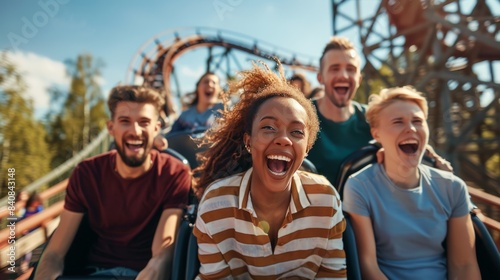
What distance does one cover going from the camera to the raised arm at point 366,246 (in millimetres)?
1072

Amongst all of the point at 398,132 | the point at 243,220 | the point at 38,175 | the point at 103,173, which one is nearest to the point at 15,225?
the point at 103,173

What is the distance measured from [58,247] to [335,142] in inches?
57.1

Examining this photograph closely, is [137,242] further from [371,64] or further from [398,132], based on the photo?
[371,64]

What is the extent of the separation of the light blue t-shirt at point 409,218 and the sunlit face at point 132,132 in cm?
92

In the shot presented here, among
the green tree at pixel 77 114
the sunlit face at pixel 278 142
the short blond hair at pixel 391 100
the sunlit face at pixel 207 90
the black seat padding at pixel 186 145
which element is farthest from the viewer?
the green tree at pixel 77 114

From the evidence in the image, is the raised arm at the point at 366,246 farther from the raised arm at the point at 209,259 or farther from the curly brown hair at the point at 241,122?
the raised arm at the point at 209,259

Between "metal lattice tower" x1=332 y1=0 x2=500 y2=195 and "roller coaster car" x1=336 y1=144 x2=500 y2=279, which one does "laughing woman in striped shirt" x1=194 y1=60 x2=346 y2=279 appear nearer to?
"roller coaster car" x1=336 y1=144 x2=500 y2=279

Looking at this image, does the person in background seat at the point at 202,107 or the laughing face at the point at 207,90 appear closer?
the person in background seat at the point at 202,107

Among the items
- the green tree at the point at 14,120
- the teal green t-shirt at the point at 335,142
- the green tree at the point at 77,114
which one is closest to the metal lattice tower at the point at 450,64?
the teal green t-shirt at the point at 335,142

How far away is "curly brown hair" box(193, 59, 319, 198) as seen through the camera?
1.06 m

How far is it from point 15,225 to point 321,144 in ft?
5.01

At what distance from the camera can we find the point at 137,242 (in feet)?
4.59

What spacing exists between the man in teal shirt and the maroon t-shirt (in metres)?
0.79

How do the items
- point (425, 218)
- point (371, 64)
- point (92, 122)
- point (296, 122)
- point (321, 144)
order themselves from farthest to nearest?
1. point (92, 122)
2. point (371, 64)
3. point (321, 144)
4. point (425, 218)
5. point (296, 122)
